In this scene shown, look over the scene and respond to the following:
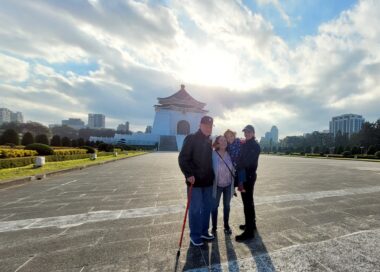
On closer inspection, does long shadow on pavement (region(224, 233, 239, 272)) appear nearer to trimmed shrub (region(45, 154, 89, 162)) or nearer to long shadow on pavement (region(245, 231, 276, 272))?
long shadow on pavement (region(245, 231, 276, 272))

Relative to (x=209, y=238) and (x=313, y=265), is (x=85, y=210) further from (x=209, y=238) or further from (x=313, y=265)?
(x=313, y=265)

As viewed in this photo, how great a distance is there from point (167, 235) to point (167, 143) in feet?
221

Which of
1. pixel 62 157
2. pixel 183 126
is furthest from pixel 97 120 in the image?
pixel 62 157

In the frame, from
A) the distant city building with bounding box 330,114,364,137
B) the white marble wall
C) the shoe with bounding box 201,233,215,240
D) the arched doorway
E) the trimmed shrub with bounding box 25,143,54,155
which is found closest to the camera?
the shoe with bounding box 201,233,215,240

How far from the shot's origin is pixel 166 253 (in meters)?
3.24

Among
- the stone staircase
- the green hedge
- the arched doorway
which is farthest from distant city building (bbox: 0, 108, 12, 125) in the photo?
the green hedge

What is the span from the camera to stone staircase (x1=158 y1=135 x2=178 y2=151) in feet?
226

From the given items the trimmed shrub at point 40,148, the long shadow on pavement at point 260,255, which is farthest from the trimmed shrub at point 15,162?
the long shadow on pavement at point 260,255

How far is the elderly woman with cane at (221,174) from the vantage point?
3844 millimetres

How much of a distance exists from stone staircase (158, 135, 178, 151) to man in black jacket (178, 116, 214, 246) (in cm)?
6399

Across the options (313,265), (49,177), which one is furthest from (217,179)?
(49,177)

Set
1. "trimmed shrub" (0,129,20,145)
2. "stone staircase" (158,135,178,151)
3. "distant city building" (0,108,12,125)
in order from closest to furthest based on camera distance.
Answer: "trimmed shrub" (0,129,20,145) < "stone staircase" (158,135,178,151) < "distant city building" (0,108,12,125)

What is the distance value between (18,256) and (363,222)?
5.40m

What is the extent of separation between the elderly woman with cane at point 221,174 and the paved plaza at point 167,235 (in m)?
0.46
